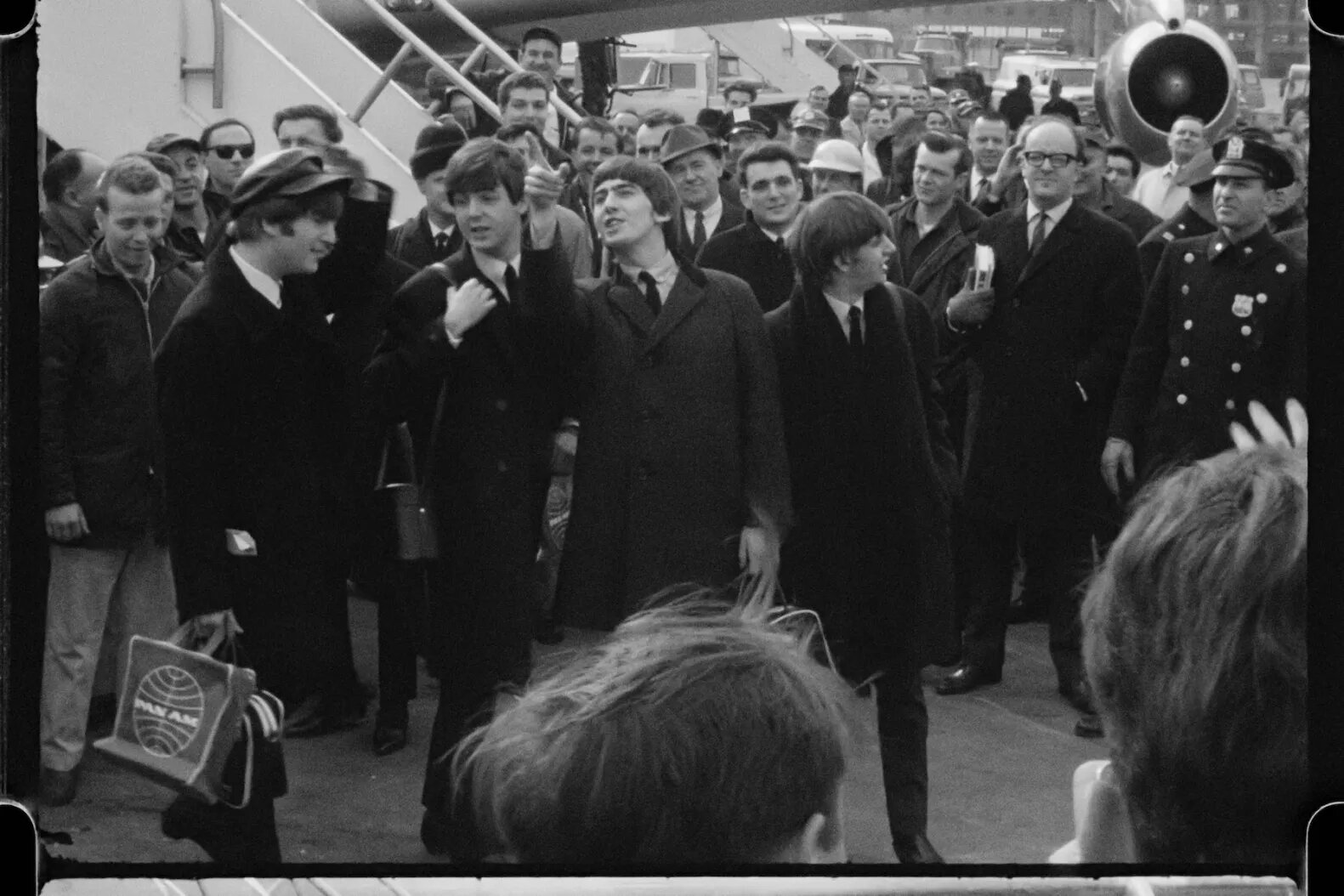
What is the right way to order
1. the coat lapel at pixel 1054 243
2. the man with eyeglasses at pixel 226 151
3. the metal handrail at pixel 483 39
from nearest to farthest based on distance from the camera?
the coat lapel at pixel 1054 243 → the man with eyeglasses at pixel 226 151 → the metal handrail at pixel 483 39

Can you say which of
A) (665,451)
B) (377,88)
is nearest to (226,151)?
(377,88)

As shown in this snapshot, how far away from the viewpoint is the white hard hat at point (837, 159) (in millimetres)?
5539

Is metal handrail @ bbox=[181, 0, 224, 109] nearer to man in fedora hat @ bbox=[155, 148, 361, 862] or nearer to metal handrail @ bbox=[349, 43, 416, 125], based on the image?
metal handrail @ bbox=[349, 43, 416, 125]

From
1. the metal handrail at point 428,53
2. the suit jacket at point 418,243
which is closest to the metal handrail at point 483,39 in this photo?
the metal handrail at point 428,53

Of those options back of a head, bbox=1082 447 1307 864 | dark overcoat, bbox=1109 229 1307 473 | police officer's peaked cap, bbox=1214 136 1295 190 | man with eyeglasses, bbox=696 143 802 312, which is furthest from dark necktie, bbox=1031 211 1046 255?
back of a head, bbox=1082 447 1307 864

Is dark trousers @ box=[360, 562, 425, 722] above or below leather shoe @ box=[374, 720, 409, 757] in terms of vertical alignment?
above

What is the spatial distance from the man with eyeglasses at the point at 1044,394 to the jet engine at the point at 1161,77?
44.1 inches

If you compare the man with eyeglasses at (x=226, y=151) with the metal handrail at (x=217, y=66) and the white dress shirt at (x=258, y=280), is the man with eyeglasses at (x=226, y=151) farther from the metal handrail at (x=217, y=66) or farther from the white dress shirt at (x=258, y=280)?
the white dress shirt at (x=258, y=280)

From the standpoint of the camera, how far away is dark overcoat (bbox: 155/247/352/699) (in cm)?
310

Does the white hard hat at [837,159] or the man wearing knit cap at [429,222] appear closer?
the man wearing knit cap at [429,222]

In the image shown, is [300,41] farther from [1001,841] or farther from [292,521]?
[1001,841]

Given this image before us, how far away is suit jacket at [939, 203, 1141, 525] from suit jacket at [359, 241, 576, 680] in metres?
1.44

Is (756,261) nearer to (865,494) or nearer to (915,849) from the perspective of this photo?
(865,494)

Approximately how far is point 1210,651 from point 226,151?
4017 millimetres
